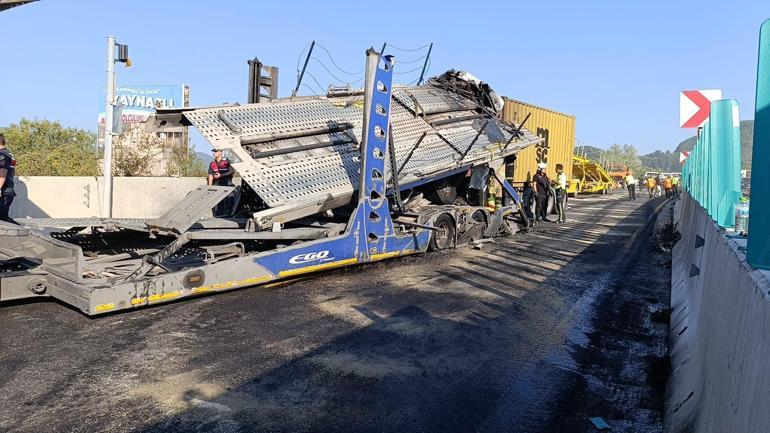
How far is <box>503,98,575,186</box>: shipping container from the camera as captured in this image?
16.9m

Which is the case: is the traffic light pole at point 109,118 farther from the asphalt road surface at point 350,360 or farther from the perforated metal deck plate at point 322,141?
the asphalt road surface at point 350,360

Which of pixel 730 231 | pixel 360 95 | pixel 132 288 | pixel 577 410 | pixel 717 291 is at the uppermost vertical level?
pixel 360 95

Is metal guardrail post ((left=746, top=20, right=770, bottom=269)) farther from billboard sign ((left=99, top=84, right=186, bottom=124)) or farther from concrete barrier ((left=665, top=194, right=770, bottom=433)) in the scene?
billboard sign ((left=99, top=84, right=186, bottom=124))

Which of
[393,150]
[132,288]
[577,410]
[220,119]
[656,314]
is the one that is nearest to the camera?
[577,410]

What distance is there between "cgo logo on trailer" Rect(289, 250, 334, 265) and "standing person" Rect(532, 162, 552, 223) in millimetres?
8499

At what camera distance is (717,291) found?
11.3 ft

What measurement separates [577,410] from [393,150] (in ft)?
16.5

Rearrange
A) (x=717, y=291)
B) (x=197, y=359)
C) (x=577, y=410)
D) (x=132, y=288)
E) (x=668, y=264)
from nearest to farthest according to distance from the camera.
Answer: (x=717, y=291), (x=577, y=410), (x=197, y=359), (x=132, y=288), (x=668, y=264)

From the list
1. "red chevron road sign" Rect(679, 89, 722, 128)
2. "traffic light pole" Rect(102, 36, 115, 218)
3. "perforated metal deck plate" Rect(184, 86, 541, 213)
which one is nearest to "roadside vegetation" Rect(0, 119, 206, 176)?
"traffic light pole" Rect(102, 36, 115, 218)

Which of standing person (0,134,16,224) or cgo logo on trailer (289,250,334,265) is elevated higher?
standing person (0,134,16,224)

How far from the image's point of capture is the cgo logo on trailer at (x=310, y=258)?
6590mm

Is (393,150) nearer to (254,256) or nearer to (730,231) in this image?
(254,256)

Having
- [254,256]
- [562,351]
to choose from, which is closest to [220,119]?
[254,256]

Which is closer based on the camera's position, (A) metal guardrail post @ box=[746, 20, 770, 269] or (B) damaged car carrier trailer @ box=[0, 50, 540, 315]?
(A) metal guardrail post @ box=[746, 20, 770, 269]
